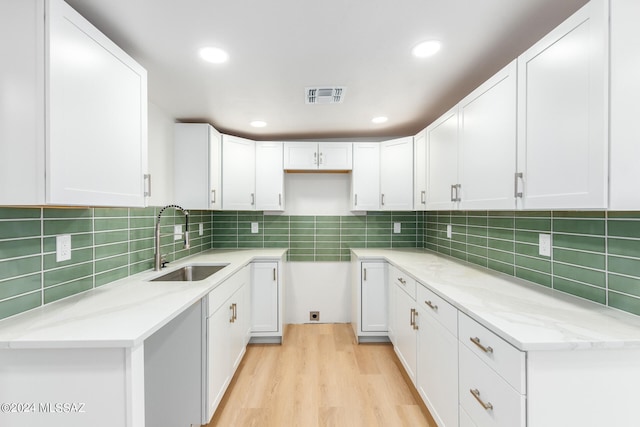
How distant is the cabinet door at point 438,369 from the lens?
1.39 metres

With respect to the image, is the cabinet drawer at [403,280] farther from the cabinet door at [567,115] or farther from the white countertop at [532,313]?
the cabinet door at [567,115]

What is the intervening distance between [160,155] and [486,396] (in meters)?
2.68

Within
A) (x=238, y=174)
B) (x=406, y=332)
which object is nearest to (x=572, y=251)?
(x=406, y=332)

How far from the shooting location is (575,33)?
1.02 m

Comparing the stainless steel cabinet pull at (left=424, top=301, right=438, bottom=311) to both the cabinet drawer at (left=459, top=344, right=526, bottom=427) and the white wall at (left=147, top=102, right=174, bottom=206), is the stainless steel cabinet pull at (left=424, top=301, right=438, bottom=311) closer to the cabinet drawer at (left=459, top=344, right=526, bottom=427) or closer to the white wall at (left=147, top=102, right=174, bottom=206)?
the cabinet drawer at (left=459, top=344, right=526, bottom=427)

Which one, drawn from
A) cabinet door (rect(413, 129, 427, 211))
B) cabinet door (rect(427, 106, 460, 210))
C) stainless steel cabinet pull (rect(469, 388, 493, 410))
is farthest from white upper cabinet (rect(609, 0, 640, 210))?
cabinet door (rect(413, 129, 427, 211))

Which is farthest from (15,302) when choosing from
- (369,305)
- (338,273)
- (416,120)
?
(416,120)

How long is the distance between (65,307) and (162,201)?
1.24 m

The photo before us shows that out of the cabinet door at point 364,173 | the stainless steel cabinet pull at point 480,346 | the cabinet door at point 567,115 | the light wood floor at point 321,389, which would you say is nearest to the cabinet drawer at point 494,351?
the stainless steel cabinet pull at point 480,346

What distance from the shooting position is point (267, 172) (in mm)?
3004

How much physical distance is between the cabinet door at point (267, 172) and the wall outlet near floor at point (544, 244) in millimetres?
2229

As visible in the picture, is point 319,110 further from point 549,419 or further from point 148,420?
point 148,420

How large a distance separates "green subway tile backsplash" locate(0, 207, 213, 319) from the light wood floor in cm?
118

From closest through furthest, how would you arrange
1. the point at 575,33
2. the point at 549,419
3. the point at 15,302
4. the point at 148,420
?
the point at 549,419 → the point at 575,33 → the point at 15,302 → the point at 148,420
